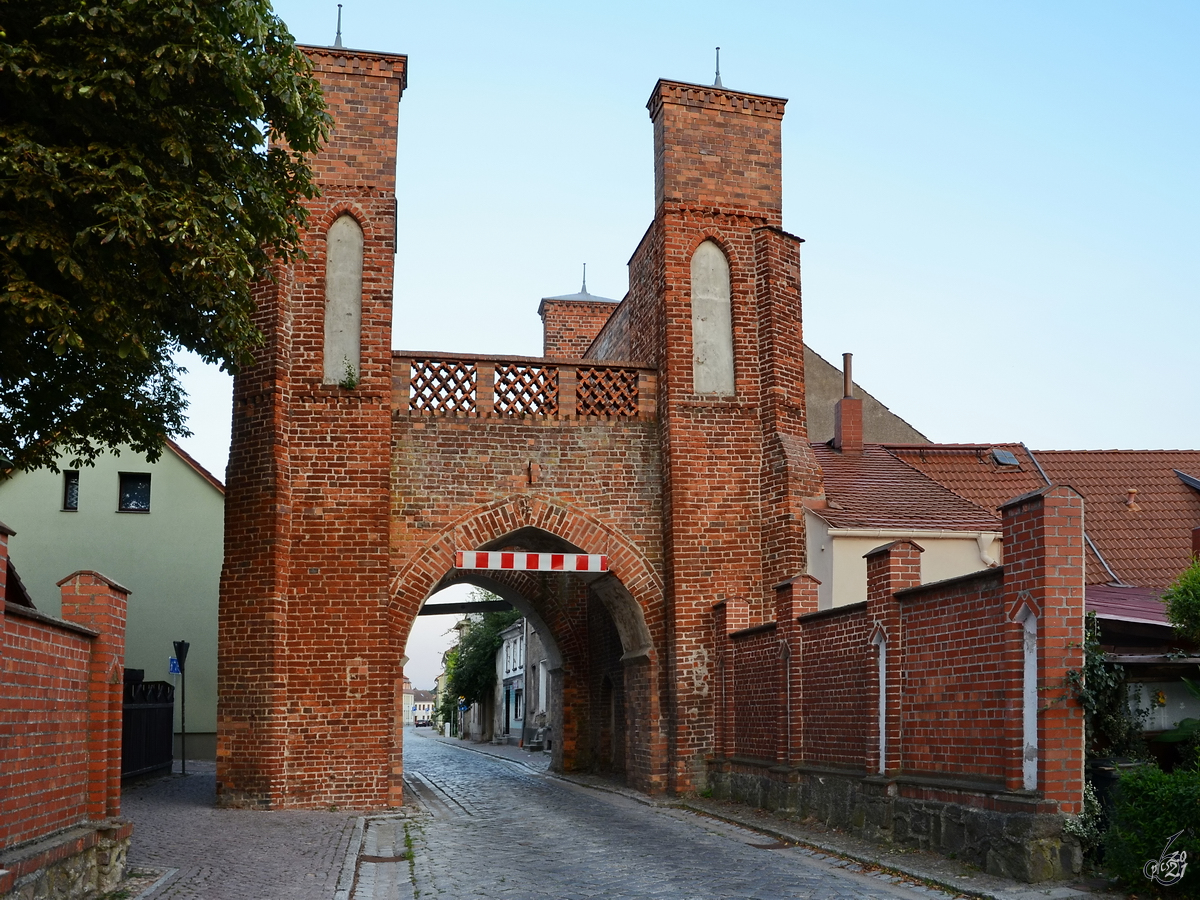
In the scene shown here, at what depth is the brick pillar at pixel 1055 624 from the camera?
9.24m

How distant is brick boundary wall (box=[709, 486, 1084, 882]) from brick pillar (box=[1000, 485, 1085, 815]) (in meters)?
0.01

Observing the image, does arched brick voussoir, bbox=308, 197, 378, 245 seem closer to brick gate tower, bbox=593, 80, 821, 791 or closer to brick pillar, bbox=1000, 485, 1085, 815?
brick gate tower, bbox=593, 80, 821, 791

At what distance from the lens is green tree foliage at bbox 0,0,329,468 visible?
33.6 ft

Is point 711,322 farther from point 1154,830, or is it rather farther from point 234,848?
point 1154,830

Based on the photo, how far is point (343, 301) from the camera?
1745cm

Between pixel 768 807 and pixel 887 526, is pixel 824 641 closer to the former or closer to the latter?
pixel 768 807

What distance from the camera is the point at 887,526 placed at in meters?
17.7

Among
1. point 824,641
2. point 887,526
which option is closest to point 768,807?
point 824,641

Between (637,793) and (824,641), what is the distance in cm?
537

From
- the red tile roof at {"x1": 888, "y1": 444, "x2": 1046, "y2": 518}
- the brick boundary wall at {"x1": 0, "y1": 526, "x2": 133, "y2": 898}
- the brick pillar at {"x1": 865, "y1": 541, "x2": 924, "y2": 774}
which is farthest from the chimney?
the brick boundary wall at {"x1": 0, "y1": 526, "x2": 133, "y2": 898}

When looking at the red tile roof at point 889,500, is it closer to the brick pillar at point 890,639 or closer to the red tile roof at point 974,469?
the red tile roof at point 974,469

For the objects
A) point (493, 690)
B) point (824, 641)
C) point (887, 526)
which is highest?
point (887, 526)

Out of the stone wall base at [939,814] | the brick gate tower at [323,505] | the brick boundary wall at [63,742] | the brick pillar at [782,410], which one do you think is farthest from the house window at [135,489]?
the brick boundary wall at [63,742]

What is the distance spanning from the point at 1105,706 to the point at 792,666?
572 cm
